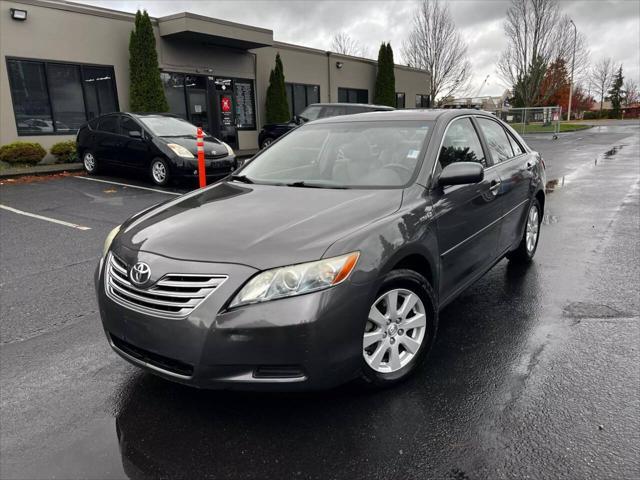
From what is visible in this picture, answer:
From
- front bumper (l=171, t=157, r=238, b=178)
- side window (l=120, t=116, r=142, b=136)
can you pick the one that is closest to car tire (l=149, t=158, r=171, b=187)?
front bumper (l=171, t=157, r=238, b=178)

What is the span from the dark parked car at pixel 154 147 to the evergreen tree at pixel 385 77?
17319 millimetres

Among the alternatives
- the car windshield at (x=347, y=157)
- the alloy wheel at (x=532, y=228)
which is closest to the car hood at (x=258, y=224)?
the car windshield at (x=347, y=157)

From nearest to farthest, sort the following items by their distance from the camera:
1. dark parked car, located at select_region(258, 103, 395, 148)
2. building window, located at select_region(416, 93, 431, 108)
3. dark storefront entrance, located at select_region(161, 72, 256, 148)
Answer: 1. dark parked car, located at select_region(258, 103, 395, 148)
2. dark storefront entrance, located at select_region(161, 72, 256, 148)
3. building window, located at select_region(416, 93, 431, 108)

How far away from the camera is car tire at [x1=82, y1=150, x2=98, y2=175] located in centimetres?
1258

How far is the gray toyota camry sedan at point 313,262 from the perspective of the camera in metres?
2.40

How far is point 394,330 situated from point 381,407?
44 cm

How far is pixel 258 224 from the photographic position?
281 cm

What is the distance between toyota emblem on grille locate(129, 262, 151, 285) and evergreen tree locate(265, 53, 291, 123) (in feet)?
60.0

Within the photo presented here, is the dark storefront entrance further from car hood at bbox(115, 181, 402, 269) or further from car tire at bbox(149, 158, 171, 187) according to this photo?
car hood at bbox(115, 181, 402, 269)

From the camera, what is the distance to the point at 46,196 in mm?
10086

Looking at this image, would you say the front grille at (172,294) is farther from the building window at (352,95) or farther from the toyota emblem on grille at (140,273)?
the building window at (352,95)

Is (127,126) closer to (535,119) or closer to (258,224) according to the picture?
(258,224)

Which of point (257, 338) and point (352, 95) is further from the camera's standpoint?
point (352, 95)

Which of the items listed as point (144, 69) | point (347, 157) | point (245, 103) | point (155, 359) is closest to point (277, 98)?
point (245, 103)
